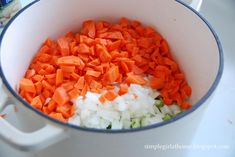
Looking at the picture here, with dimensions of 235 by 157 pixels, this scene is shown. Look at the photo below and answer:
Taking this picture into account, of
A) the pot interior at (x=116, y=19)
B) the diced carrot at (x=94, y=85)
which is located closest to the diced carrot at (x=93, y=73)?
the diced carrot at (x=94, y=85)

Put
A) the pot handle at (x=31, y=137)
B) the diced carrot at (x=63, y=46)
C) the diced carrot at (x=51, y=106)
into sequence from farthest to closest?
the diced carrot at (x=63, y=46) → the diced carrot at (x=51, y=106) → the pot handle at (x=31, y=137)

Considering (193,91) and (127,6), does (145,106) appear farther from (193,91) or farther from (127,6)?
(127,6)

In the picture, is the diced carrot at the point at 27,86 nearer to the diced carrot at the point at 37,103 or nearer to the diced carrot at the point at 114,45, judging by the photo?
the diced carrot at the point at 37,103

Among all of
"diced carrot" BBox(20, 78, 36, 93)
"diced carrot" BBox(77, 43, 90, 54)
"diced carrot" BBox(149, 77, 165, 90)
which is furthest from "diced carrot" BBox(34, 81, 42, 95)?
"diced carrot" BBox(149, 77, 165, 90)

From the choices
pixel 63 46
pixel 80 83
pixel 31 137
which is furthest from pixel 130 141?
pixel 63 46

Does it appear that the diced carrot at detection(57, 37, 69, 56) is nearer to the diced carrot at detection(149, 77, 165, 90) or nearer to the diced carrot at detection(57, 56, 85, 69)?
the diced carrot at detection(57, 56, 85, 69)

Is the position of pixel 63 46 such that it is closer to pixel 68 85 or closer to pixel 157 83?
pixel 68 85
